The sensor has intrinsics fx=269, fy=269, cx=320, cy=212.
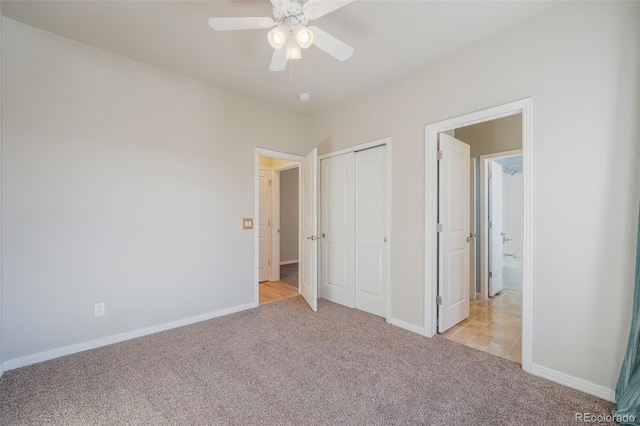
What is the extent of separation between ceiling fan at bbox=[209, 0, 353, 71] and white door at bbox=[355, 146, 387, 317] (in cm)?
166

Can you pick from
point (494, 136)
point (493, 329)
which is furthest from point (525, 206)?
point (494, 136)

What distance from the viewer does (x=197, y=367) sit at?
2.13m

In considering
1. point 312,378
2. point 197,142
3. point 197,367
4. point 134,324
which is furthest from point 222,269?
point 312,378

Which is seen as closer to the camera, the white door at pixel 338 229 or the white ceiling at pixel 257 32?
the white ceiling at pixel 257 32

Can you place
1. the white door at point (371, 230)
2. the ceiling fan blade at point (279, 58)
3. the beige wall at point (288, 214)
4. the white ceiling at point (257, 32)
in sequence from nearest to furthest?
the ceiling fan blade at point (279, 58) → the white ceiling at point (257, 32) → the white door at point (371, 230) → the beige wall at point (288, 214)

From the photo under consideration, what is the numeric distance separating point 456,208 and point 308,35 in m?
2.26

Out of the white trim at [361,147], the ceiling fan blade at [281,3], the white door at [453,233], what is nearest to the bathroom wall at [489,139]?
the white door at [453,233]

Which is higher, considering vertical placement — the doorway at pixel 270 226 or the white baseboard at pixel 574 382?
the doorway at pixel 270 226

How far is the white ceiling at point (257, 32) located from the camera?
196cm

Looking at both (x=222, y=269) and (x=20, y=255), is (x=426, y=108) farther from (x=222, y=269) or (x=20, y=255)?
(x=20, y=255)

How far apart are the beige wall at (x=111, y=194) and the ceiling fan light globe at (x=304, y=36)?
188 centimetres

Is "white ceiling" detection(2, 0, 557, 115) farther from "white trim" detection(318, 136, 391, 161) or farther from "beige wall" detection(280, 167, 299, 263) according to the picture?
"beige wall" detection(280, 167, 299, 263)

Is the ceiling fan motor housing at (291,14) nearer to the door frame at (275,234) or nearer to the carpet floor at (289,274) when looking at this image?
the door frame at (275,234)

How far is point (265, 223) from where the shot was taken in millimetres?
5082
